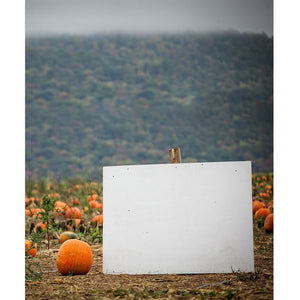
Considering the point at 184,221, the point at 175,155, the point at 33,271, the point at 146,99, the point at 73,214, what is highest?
the point at 146,99

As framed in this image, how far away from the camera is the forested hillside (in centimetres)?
2925

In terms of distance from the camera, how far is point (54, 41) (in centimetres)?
3381

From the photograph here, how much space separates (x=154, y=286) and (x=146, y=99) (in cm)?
2941

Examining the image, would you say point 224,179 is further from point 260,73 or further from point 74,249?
point 260,73

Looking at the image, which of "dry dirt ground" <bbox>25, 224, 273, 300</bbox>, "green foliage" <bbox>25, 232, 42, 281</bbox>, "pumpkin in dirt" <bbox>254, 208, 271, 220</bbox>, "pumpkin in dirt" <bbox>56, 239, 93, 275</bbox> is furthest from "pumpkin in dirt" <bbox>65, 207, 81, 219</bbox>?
"pumpkin in dirt" <bbox>56, 239, 93, 275</bbox>

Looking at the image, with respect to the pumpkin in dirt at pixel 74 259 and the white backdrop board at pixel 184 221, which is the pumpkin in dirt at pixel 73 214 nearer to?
the pumpkin in dirt at pixel 74 259

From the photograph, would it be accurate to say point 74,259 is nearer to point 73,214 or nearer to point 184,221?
point 184,221

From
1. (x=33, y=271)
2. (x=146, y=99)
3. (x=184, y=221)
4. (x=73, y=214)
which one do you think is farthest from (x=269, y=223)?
(x=146, y=99)

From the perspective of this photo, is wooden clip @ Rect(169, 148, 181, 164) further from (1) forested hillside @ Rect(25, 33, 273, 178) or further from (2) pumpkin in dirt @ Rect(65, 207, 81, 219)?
(1) forested hillside @ Rect(25, 33, 273, 178)

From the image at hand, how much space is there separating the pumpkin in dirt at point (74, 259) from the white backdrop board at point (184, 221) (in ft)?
0.63

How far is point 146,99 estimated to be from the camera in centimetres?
3228
